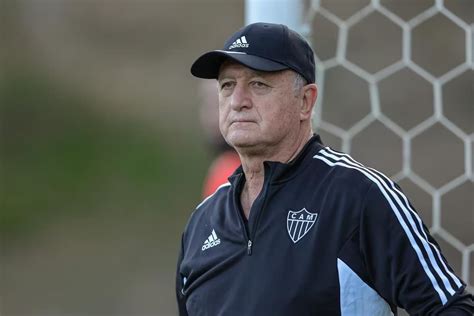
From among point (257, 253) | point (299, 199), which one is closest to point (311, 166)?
point (299, 199)

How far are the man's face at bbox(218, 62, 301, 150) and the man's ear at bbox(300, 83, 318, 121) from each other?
2cm

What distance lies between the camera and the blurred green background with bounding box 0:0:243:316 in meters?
9.41

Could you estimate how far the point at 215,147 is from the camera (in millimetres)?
3846

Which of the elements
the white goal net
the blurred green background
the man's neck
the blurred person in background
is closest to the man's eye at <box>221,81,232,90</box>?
the man's neck

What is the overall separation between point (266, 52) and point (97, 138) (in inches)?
312

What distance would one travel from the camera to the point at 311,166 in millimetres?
2355

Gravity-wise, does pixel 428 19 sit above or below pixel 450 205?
above

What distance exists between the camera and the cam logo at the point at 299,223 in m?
2.26

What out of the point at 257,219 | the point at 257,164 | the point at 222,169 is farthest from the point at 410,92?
the point at 257,219

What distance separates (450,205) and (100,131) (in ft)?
24.0

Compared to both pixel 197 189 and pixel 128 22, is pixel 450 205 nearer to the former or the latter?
pixel 197 189

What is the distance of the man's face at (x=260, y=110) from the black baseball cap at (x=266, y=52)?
0.09 feet

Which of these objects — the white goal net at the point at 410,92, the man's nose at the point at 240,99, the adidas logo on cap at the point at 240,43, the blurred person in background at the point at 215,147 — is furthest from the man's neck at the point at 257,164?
the blurred person in background at the point at 215,147

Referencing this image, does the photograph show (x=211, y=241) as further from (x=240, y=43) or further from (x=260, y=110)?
(x=240, y=43)
